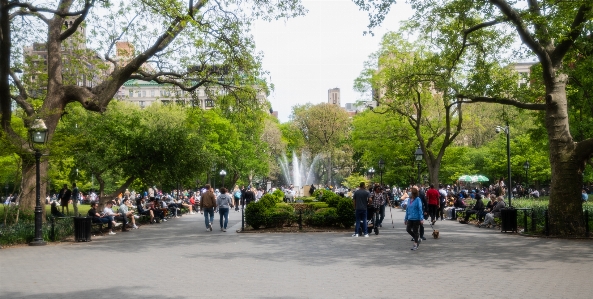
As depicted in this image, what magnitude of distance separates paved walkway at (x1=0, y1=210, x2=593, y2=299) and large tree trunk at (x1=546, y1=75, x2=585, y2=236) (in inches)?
47.4

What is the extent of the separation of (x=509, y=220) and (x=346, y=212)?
219 inches

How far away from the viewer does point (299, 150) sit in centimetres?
7956

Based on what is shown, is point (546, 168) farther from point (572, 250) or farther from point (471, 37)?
point (572, 250)

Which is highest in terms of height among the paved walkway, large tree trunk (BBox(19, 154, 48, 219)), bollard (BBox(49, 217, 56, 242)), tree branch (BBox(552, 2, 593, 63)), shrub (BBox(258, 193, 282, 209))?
tree branch (BBox(552, 2, 593, 63))

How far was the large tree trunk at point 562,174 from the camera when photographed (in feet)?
56.5

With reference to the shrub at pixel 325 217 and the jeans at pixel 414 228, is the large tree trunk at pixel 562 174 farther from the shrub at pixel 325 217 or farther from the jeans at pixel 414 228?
the shrub at pixel 325 217

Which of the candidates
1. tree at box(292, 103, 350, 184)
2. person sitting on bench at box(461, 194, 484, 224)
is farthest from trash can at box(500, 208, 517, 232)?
tree at box(292, 103, 350, 184)

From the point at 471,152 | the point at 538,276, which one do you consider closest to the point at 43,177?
the point at 538,276

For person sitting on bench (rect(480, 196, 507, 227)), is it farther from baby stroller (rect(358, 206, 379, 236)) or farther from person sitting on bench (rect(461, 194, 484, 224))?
baby stroller (rect(358, 206, 379, 236))

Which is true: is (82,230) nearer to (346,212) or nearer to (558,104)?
(346,212)

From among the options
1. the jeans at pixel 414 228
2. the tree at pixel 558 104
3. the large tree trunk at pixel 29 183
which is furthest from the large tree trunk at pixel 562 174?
the large tree trunk at pixel 29 183

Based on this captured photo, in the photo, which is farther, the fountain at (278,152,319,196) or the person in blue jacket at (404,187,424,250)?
the fountain at (278,152,319,196)

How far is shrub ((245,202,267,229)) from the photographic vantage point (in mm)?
20203

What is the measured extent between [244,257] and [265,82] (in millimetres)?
12479
